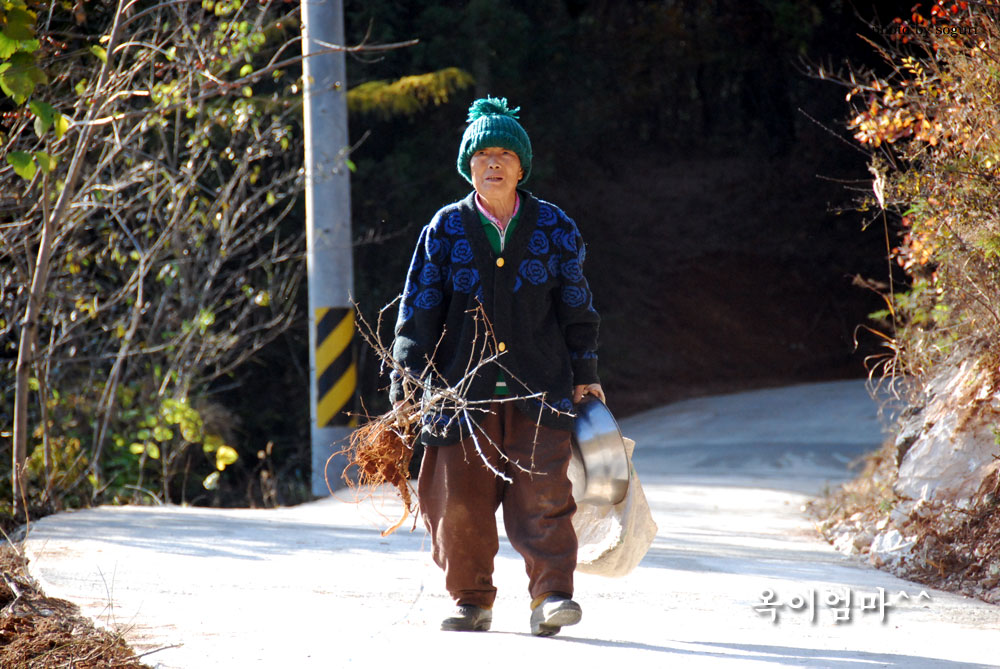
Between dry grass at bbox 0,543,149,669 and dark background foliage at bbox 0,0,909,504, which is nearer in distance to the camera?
dry grass at bbox 0,543,149,669

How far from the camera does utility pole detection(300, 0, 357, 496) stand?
8.63m

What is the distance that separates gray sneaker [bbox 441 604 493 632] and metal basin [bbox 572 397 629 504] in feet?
1.77

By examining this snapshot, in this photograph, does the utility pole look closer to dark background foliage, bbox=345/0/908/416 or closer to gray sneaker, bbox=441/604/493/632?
gray sneaker, bbox=441/604/493/632

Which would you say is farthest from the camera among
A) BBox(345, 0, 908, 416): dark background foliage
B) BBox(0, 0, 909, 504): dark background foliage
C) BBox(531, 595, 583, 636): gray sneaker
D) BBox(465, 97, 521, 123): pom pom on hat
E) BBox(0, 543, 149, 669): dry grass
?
BBox(345, 0, 908, 416): dark background foliage

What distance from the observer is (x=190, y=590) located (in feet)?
14.6

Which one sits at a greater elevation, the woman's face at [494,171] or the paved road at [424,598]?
the woman's face at [494,171]

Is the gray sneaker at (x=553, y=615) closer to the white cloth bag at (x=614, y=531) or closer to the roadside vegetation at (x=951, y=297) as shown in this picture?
the white cloth bag at (x=614, y=531)

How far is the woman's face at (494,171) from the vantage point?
3.92 metres

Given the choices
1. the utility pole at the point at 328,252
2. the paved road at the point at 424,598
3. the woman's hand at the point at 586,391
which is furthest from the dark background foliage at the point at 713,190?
the woman's hand at the point at 586,391

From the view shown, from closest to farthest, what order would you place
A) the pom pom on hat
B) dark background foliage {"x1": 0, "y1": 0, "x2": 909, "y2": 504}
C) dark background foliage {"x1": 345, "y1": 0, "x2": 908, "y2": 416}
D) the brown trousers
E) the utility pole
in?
A: 1. the brown trousers
2. the pom pom on hat
3. the utility pole
4. dark background foliage {"x1": 0, "y1": 0, "x2": 909, "y2": 504}
5. dark background foliage {"x1": 345, "y1": 0, "x2": 908, "y2": 416}

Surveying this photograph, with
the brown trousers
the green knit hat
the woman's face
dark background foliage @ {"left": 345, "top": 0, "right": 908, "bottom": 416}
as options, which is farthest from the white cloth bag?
dark background foliage @ {"left": 345, "top": 0, "right": 908, "bottom": 416}

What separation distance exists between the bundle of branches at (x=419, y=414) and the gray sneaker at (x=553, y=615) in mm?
438

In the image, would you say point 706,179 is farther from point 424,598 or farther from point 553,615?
point 553,615

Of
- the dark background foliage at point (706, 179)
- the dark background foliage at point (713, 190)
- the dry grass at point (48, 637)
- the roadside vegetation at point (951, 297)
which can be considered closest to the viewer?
the dry grass at point (48, 637)
